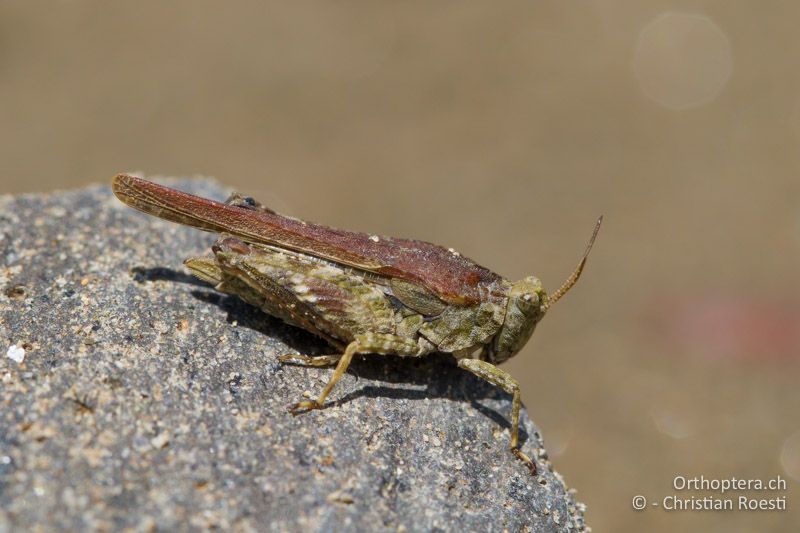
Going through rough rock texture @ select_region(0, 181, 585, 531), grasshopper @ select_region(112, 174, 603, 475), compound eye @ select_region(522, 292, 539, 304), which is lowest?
rough rock texture @ select_region(0, 181, 585, 531)

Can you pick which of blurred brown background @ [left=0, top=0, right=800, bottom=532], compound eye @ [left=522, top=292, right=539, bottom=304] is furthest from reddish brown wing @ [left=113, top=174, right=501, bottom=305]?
blurred brown background @ [left=0, top=0, right=800, bottom=532]

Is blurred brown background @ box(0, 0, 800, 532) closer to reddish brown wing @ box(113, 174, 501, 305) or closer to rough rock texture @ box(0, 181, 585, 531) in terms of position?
rough rock texture @ box(0, 181, 585, 531)

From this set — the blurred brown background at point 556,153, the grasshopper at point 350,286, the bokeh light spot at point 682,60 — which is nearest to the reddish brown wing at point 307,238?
the grasshopper at point 350,286

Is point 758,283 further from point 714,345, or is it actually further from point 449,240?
point 449,240

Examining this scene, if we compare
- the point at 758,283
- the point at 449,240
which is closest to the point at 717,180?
the point at 758,283

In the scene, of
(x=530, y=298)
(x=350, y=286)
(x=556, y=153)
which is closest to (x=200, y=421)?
(x=350, y=286)

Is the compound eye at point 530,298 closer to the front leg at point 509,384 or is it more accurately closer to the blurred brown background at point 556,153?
the front leg at point 509,384
